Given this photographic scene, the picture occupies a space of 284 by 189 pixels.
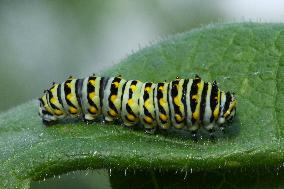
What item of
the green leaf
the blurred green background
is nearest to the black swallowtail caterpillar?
the green leaf

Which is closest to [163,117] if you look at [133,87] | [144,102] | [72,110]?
[144,102]

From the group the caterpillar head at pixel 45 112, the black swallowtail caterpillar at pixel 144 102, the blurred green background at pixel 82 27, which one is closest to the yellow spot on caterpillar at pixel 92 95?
the black swallowtail caterpillar at pixel 144 102

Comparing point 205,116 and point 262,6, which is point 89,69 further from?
point 205,116

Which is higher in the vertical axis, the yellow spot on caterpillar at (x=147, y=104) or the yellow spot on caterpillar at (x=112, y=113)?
the yellow spot on caterpillar at (x=147, y=104)

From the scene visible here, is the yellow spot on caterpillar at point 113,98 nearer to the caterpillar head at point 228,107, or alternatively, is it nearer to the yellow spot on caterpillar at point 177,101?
the yellow spot on caterpillar at point 177,101

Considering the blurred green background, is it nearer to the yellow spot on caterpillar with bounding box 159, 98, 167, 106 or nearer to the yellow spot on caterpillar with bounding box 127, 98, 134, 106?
the yellow spot on caterpillar with bounding box 127, 98, 134, 106

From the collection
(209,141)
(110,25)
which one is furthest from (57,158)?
(110,25)

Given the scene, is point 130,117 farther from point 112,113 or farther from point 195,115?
point 195,115
